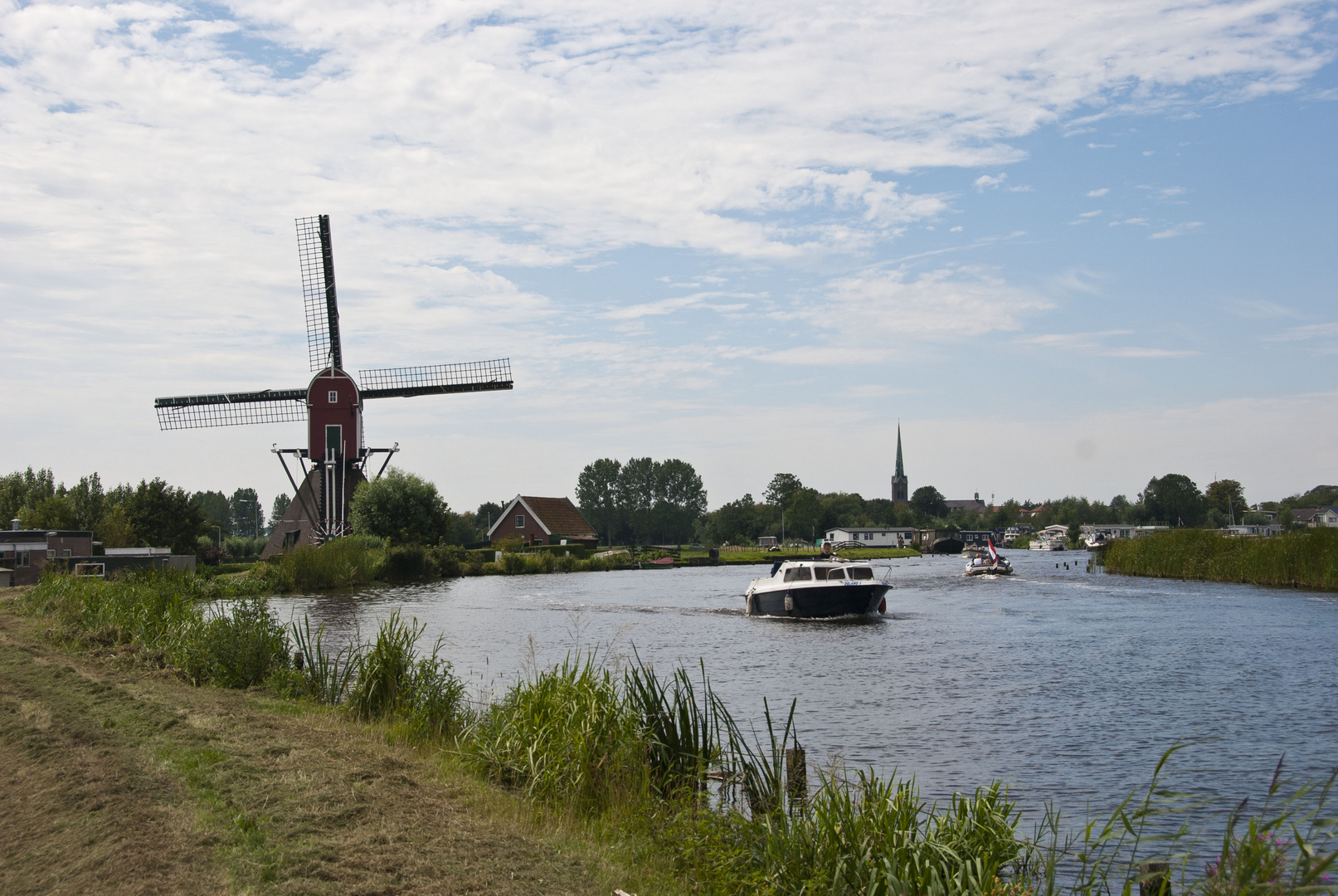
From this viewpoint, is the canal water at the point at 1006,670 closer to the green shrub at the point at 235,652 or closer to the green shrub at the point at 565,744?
the green shrub at the point at 235,652

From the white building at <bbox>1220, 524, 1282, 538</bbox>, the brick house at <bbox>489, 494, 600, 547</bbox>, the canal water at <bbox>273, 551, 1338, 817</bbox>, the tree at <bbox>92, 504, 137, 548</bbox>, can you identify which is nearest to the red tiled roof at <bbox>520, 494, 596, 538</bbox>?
the brick house at <bbox>489, 494, 600, 547</bbox>

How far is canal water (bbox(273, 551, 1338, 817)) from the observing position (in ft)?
50.0

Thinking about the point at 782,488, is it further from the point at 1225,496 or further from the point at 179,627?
the point at 179,627

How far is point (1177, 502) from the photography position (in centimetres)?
16800

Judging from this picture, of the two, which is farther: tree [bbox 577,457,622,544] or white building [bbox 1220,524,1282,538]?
tree [bbox 577,457,622,544]

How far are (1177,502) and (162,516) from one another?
15566 centimetres

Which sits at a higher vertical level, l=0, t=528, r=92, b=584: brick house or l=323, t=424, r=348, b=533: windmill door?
l=323, t=424, r=348, b=533: windmill door

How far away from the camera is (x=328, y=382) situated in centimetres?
6356

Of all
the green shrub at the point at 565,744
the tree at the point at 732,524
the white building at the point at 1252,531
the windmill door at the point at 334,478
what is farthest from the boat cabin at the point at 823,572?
the tree at the point at 732,524

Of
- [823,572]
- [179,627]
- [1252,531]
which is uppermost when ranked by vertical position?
[179,627]

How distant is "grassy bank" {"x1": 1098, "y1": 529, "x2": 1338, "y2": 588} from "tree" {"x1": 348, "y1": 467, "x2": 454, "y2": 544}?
46.3 m

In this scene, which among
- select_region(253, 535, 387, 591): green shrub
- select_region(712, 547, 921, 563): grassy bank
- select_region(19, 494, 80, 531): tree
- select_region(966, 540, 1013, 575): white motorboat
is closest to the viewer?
select_region(253, 535, 387, 591): green shrub

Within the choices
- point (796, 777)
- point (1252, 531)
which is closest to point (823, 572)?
point (796, 777)

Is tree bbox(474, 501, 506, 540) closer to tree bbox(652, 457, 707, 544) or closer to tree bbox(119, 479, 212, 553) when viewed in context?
tree bbox(652, 457, 707, 544)
